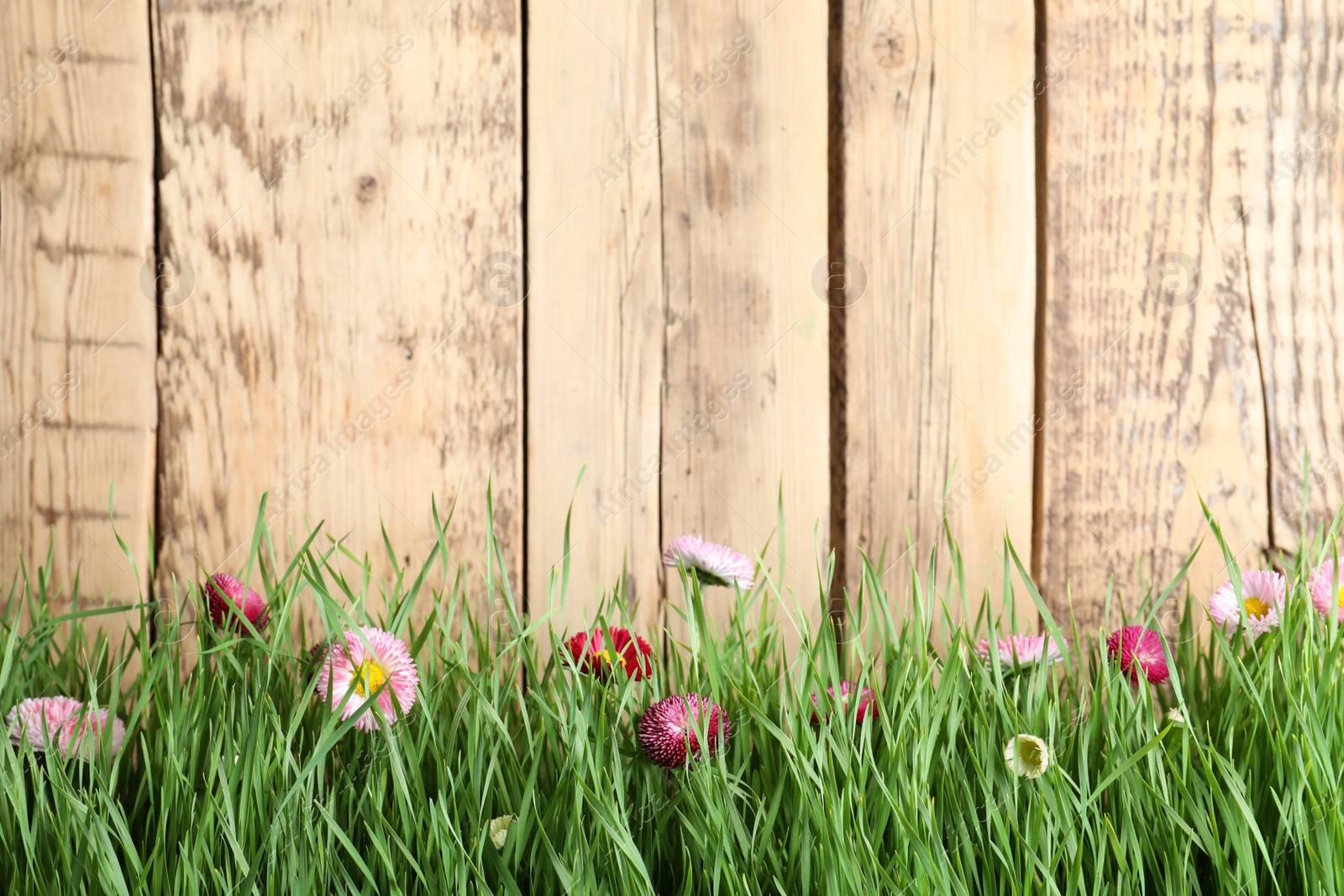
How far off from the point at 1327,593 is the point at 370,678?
967 mm

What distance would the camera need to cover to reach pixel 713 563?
2.96 feet

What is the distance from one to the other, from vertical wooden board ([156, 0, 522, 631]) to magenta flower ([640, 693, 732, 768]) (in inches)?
14.5

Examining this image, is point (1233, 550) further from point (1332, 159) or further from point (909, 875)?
point (909, 875)

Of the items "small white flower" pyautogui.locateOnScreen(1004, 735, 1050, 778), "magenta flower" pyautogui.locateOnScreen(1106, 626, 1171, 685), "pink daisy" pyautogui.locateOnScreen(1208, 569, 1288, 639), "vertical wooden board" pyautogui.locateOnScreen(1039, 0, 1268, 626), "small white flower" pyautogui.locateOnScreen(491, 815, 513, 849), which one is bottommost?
"small white flower" pyautogui.locateOnScreen(491, 815, 513, 849)

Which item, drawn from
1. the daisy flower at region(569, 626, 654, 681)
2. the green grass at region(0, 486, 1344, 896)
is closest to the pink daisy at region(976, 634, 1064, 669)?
the green grass at region(0, 486, 1344, 896)

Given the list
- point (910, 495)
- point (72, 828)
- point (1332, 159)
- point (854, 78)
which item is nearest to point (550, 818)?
point (72, 828)

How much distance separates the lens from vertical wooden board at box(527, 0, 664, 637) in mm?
1079

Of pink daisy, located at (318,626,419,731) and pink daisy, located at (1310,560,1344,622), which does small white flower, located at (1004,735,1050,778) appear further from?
pink daisy, located at (318,626,419,731)

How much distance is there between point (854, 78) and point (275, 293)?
2.51 ft

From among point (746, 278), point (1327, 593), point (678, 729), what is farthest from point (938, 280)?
point (678, 729)

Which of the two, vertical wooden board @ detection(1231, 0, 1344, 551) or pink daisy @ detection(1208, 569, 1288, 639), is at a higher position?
vertical wooden board @ detection(1231, 0, 1344, 551)

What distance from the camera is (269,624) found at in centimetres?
91

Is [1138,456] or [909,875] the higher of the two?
[1138,456]

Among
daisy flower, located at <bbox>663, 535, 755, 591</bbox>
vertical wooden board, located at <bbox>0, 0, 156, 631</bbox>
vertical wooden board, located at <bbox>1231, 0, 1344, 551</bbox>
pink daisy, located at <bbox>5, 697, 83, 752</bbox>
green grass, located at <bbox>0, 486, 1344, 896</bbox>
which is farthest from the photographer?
vertical wooden board, located at <bbox>1231, 0, 1344, 551</bbox>
